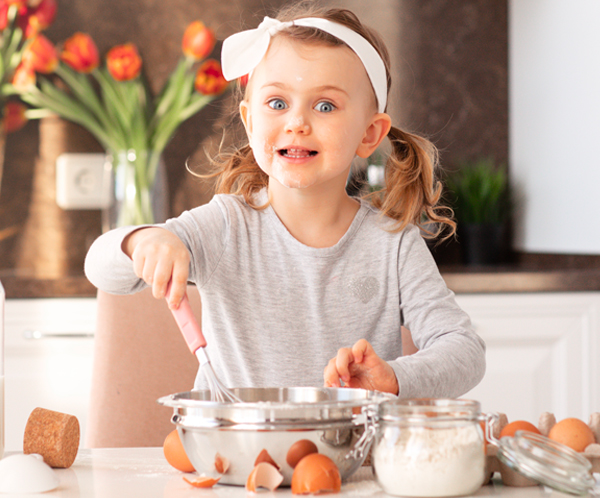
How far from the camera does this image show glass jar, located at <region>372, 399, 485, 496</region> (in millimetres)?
540

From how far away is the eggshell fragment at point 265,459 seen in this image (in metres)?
0.57

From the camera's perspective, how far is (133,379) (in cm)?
119

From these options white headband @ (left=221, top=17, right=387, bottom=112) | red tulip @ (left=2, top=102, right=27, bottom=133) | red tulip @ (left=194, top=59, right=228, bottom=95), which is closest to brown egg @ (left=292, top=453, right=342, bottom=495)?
white headband @ (left=221, top=17, right=387, bottom=112)

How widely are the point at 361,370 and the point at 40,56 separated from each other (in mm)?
1780

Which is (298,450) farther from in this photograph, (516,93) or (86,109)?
(516,93)

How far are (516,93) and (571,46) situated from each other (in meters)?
0.34

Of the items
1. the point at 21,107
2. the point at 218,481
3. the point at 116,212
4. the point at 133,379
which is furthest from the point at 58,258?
the point at 218,481

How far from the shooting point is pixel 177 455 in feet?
2.11

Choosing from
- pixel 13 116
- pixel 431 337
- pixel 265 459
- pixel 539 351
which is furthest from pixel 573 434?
pixel 13 116

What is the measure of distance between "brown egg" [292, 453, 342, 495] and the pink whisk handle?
15 centimetres

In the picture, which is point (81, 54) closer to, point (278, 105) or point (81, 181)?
point (81, 181)

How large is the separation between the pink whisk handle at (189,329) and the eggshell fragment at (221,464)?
0.10m

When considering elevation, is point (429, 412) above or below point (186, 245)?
below

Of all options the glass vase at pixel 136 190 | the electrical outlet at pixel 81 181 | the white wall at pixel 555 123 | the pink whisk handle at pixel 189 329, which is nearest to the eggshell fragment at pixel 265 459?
the pink whisk handle at pixel 189 329
